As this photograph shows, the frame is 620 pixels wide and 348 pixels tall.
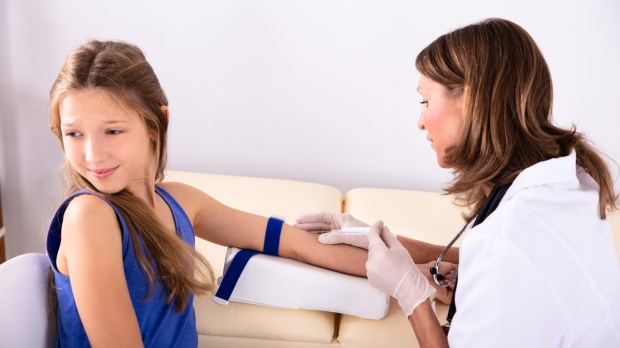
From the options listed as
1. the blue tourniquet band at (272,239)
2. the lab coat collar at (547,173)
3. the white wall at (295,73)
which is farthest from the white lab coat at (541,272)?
the white wall at (295,73)

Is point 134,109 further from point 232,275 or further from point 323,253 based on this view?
point 323,253

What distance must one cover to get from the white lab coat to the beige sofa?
403 mm

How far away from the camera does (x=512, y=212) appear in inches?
44.6

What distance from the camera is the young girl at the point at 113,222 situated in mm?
1102

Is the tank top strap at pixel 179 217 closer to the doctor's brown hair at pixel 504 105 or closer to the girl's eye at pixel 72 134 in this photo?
the girl's eye at pixel 72 134

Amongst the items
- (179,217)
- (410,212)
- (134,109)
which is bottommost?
(410,212)

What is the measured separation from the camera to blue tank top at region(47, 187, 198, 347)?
45.6 inches

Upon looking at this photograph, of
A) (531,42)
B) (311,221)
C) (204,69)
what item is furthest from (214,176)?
(531,42)

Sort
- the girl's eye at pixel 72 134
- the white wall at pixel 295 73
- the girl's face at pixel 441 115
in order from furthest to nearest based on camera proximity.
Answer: the white wall at pixel 295 73 < the girl's face at pixel 441 115 < the girl's eye at pixel 72 134

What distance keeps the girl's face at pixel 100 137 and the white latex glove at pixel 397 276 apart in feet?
2.04

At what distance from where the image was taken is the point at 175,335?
1.29 meters

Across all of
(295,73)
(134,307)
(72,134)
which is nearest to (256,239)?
(134,307)

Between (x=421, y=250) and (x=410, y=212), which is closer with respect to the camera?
(x=421, y=250)

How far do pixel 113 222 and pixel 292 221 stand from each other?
0.90 m
